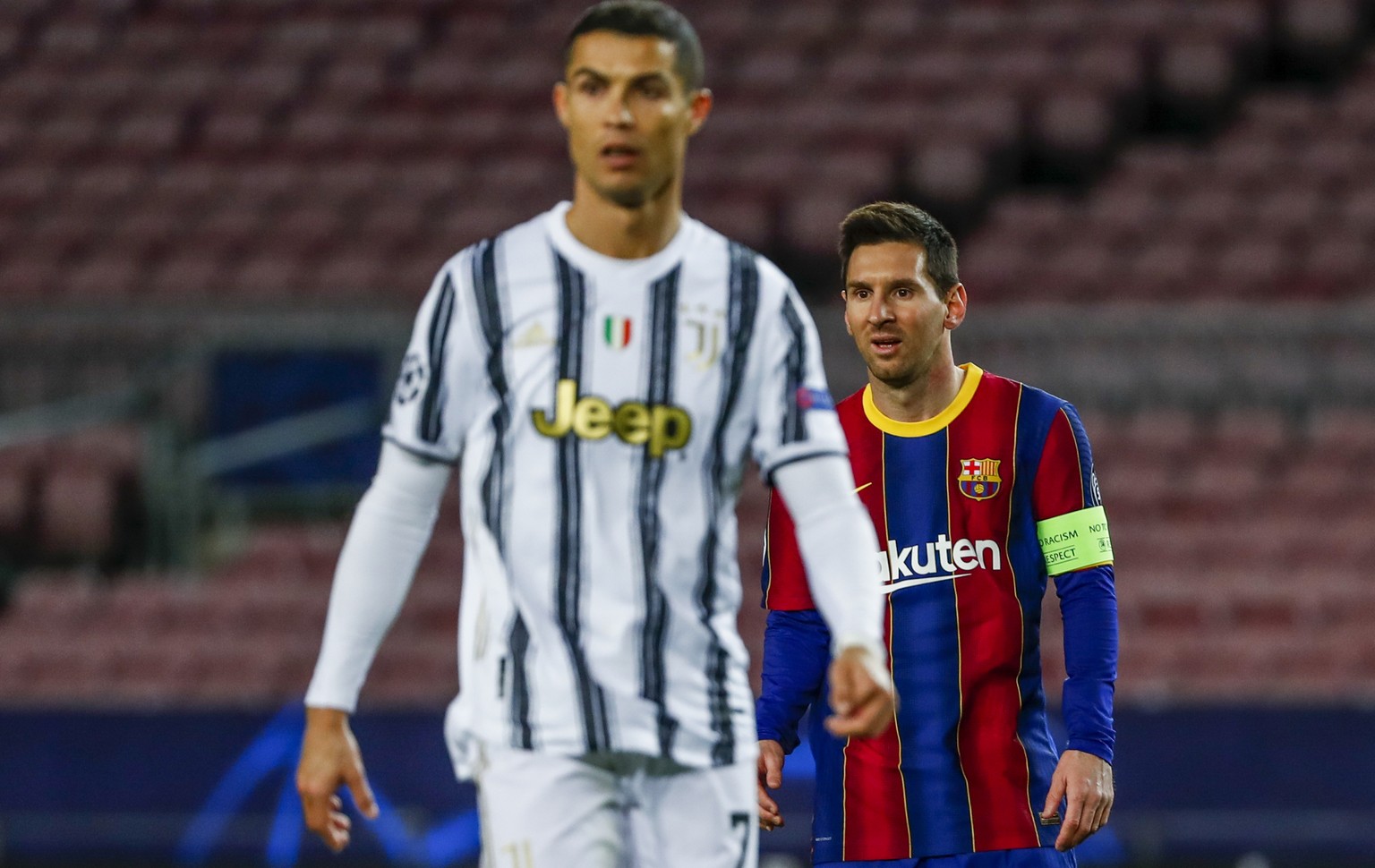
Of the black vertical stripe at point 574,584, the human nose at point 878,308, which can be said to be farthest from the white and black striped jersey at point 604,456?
the human nose at point 878,308

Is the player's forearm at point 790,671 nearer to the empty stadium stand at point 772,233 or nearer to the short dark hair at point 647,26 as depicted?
the short dark hair at point 647,26

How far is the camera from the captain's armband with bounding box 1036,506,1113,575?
374 centimetres

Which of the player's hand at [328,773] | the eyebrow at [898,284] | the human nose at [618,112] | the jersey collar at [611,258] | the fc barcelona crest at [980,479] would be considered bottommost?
the player's hand at [328,773]

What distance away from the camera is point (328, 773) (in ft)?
8.85

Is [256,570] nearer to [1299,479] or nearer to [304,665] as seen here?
[304,665]

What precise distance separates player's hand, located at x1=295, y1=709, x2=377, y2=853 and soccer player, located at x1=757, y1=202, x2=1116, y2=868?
112cm

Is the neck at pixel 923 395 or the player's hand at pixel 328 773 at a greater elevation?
the neck at pixel 923 395

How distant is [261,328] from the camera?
1084 cm

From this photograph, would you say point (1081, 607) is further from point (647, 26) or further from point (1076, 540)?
point (647, 26)

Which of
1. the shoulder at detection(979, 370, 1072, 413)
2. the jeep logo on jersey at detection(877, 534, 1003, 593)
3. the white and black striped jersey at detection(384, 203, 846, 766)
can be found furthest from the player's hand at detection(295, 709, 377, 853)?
the shoulder at detection(979, 370, 1072, 413)

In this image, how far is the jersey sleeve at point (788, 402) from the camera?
2.84 metres

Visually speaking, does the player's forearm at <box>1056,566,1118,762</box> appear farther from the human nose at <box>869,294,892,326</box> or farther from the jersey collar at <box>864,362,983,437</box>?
the human nose at <box>869,294,892,326</box>

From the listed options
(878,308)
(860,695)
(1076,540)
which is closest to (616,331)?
(860,695)

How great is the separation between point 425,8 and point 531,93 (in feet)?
4.87
